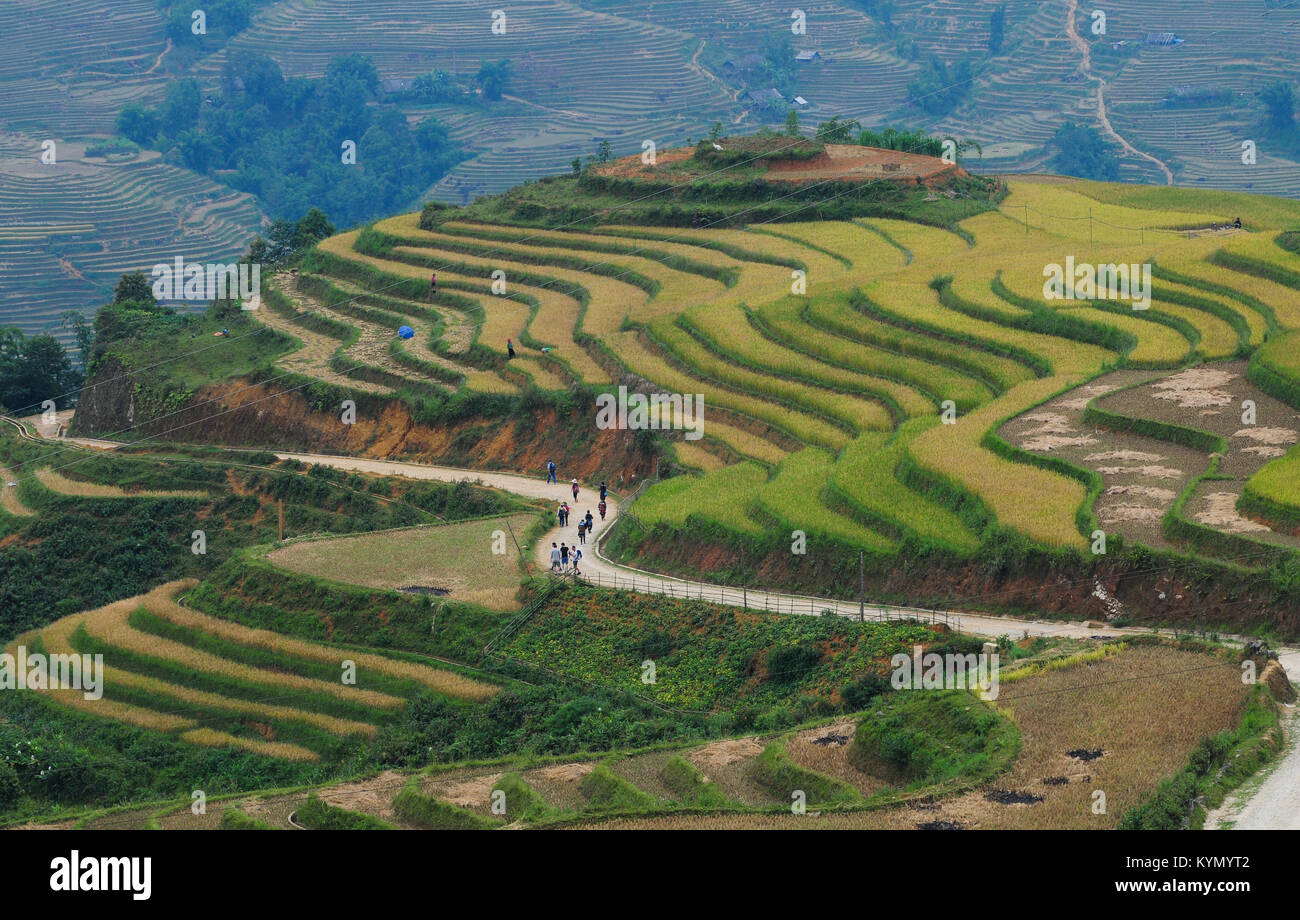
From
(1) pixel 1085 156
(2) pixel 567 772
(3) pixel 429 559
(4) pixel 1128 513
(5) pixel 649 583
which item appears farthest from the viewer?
(1) pixel 1085 156

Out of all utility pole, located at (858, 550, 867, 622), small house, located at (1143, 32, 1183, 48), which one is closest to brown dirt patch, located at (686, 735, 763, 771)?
utility pole, located at (858, 550, 867, 622)

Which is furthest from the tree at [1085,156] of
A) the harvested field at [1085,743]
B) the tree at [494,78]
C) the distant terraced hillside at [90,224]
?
the harvested field at [1085,743]

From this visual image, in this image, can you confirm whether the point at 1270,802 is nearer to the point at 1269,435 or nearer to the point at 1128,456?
the point at 1128,456

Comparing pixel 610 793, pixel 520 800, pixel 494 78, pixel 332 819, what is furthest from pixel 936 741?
pixel 494 78

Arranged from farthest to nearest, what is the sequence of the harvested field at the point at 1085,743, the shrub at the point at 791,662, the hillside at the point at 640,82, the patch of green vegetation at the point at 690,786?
the hillside at the point at 640,82 → the shrub at the point at 791,662 → the patch of green vegetation at the point at 690,786 → the harvested field at the point at 1085,743

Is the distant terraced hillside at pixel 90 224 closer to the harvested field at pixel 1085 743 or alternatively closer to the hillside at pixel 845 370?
the hillside at pixel 845 370

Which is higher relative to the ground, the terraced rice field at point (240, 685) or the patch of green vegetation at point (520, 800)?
the patch of green vegetation at point (520, 800)
